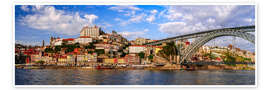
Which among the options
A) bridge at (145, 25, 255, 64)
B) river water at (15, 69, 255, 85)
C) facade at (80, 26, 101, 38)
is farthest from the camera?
facade at (80, 26, 101, 38)

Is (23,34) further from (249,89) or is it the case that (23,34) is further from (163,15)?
(249,89)

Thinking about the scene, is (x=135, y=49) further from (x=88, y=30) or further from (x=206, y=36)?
(x=206, y=36)

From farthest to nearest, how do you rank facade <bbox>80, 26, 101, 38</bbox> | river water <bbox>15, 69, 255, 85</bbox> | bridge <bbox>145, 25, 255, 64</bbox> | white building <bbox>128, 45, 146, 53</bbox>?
white building <bbox>128, 45, 146, 53</bbox>, facade <bbox>80, 26, 101, 38</bbox>, bridge <bbox>145, 25, 255, 64</bbox>, river water <bbox>15, 69, 255, 85</bbox>

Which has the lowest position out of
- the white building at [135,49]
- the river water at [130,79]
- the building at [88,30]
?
the river water at [130,79]

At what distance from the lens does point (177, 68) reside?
1716 cm

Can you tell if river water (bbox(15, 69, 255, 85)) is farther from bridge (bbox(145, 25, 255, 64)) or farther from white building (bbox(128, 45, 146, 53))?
white building (bbox(128, 45, 146, 53))

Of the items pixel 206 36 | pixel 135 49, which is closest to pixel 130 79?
pixel 206 36

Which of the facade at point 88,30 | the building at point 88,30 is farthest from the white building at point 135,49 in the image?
the facade at point 88,30

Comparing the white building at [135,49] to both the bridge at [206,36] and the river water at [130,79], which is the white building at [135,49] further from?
the river water at [130,79]

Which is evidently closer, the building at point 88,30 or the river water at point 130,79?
the river water at point 130,79

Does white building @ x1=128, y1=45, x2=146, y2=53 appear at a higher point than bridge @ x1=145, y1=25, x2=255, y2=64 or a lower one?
lower

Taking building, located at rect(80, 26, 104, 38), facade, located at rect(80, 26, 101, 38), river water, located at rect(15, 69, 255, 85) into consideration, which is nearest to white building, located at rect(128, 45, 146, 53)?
building, located at rect(80, 26, 104, 38)

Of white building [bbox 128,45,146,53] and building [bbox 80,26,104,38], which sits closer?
building [bbox 80,26,104,38]

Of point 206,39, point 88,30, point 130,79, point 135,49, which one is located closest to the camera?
point 130,79
